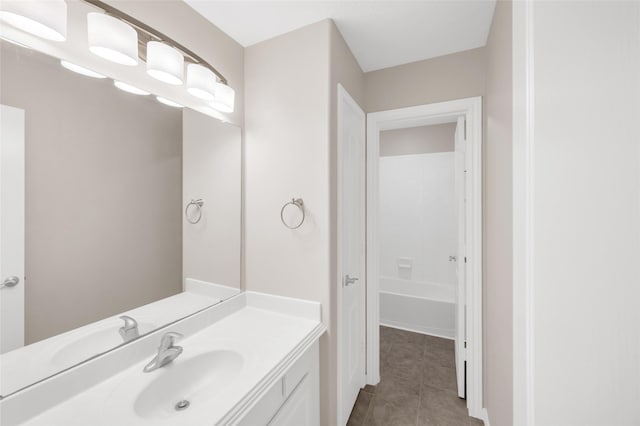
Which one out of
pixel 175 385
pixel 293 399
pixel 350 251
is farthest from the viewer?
pixel 350 251

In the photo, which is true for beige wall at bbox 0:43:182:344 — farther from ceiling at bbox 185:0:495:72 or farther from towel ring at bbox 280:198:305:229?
ceiling at bbox 185:0:495:72

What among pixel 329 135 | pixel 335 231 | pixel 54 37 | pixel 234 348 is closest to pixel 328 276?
pixel 335 231

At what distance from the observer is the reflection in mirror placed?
0.77 m

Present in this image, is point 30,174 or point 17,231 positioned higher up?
point 30,174

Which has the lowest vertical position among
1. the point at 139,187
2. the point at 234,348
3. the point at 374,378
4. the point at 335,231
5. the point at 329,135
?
the point at 374,378

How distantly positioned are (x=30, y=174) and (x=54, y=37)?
1.43ft

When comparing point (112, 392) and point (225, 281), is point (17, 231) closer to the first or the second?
point (112, 392)

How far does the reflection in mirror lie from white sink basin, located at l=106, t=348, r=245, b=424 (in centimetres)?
Result: 19

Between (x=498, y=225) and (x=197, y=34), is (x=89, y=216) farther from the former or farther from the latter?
(x=498, y=225)

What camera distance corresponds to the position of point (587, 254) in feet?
1.75

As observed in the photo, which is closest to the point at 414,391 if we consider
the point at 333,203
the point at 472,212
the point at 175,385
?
the point at 472,212

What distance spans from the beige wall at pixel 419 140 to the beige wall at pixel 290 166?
231 centimetres

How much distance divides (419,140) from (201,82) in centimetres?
288

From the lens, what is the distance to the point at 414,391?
2008 mm
